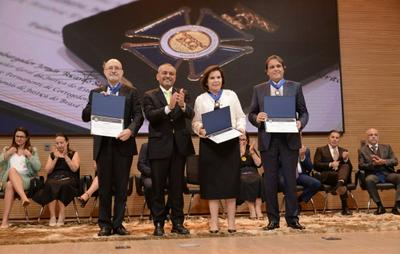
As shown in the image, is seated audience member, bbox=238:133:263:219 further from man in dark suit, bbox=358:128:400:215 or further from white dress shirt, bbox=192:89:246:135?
white dress shirt, bbox=192:89:246:135

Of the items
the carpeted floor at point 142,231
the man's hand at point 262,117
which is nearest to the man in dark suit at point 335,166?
the carpeted floor at point 142,231

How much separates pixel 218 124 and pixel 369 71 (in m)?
4.24

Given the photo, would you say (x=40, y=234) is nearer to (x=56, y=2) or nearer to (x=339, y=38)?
(x=56, y=2)

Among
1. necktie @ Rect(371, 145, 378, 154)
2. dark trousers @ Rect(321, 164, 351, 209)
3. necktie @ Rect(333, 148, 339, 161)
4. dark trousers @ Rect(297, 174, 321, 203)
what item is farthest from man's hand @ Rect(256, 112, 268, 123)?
necktie @ Rect(371, 145, 378, 154)

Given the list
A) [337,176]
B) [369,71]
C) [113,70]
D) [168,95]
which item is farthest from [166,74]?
[369,71]

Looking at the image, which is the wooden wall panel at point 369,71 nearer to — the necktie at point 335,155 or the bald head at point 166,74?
the necktie at point 335,155

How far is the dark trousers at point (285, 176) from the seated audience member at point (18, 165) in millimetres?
2923

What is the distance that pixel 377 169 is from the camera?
604 centimetres

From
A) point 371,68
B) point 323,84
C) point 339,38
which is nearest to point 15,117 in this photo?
point 323,84

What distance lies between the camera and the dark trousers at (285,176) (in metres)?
4.09

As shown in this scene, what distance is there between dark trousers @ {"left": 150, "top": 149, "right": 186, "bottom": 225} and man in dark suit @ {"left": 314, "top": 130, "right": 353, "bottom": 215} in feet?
8.67

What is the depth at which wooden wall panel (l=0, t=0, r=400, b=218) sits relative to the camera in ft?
22.9

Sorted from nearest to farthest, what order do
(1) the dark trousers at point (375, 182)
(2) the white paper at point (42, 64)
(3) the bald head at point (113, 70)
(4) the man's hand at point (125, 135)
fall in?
(4) the man's hand at point (125, 135)
(3) the bald head at point (113, 70)
(1) the dark trousers at point (375, 182)
(2) the white paper at point (42, 64)

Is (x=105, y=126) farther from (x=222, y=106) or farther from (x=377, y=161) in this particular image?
(x=377, y=161)
